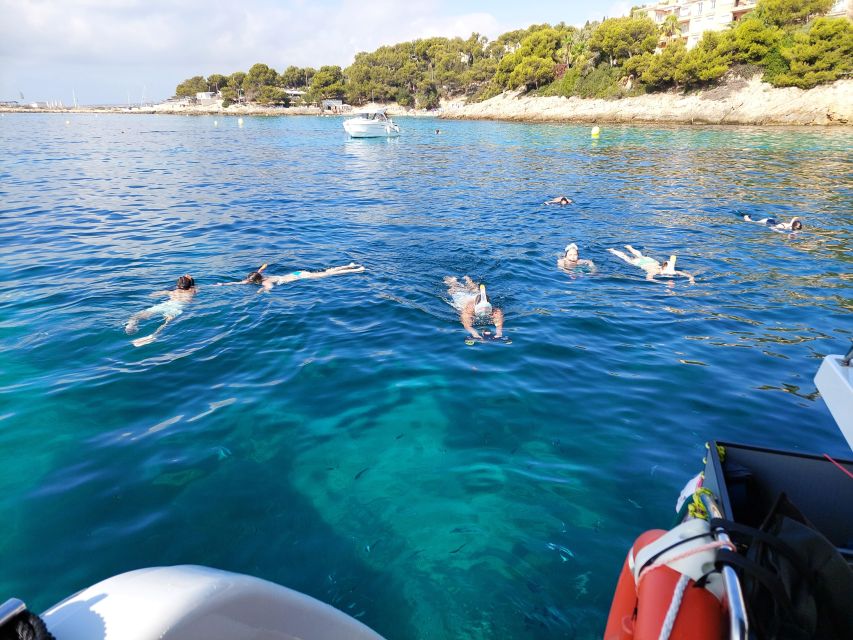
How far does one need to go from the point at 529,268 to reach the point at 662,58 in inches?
2255

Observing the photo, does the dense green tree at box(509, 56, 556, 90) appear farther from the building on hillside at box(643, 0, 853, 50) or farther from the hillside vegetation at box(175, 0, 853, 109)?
the building on hillside at box(643, 0, 853, 50)

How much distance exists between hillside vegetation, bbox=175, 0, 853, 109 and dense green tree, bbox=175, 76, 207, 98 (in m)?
23.1

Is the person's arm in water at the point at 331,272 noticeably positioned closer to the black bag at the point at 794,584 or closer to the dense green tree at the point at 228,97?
the black bag at the point at 794,584

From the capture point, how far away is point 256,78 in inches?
4550

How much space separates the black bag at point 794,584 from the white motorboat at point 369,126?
4437cm

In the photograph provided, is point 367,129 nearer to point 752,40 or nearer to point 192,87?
point 752,40

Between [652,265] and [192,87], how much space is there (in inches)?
6284

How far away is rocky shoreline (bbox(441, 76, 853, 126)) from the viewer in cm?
4247

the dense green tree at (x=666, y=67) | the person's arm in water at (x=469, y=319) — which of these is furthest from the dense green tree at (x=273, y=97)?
the person's arm in water at (x=469, y=319)

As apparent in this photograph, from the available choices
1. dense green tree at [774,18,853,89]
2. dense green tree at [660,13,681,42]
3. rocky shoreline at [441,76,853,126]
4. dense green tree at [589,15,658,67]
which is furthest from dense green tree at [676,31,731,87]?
dense green tree at [660,13,681,42]

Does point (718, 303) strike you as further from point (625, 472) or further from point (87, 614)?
point (87, 614)

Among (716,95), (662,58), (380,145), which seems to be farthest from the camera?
(662,58)

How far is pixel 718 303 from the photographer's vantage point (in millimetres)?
8586

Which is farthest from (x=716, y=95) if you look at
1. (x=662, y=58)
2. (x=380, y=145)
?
(x=380, y=145)
